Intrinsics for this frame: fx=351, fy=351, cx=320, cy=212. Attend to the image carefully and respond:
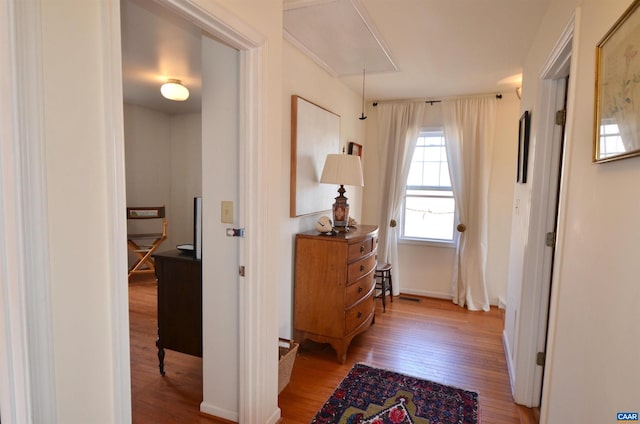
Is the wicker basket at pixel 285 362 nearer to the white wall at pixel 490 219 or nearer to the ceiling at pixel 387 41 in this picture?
the ceiling at pixel 387 41

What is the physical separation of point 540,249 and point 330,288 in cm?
146

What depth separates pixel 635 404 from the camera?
824 millimetres

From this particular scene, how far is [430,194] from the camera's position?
4406 mm

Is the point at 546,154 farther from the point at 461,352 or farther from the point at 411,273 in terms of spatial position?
the point at 411,273

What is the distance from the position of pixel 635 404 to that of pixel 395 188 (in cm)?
359

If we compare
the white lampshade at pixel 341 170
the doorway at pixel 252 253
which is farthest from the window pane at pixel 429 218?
the doorway at pixel 252 253

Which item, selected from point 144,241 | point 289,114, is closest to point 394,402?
point 289,114

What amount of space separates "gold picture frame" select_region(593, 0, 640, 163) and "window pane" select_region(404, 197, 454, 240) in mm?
3254

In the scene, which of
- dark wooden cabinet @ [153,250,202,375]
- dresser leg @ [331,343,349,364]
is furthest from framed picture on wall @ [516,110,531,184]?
dark wooden cabinet @ [153,250,202,375]

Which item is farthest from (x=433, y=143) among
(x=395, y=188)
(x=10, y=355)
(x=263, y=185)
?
(x=10, y=355)

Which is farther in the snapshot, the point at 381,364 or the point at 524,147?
the point at 381,364

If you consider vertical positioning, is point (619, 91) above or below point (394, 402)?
above

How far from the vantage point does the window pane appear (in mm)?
4352

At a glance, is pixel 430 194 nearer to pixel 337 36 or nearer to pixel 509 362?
pixel 509 362
